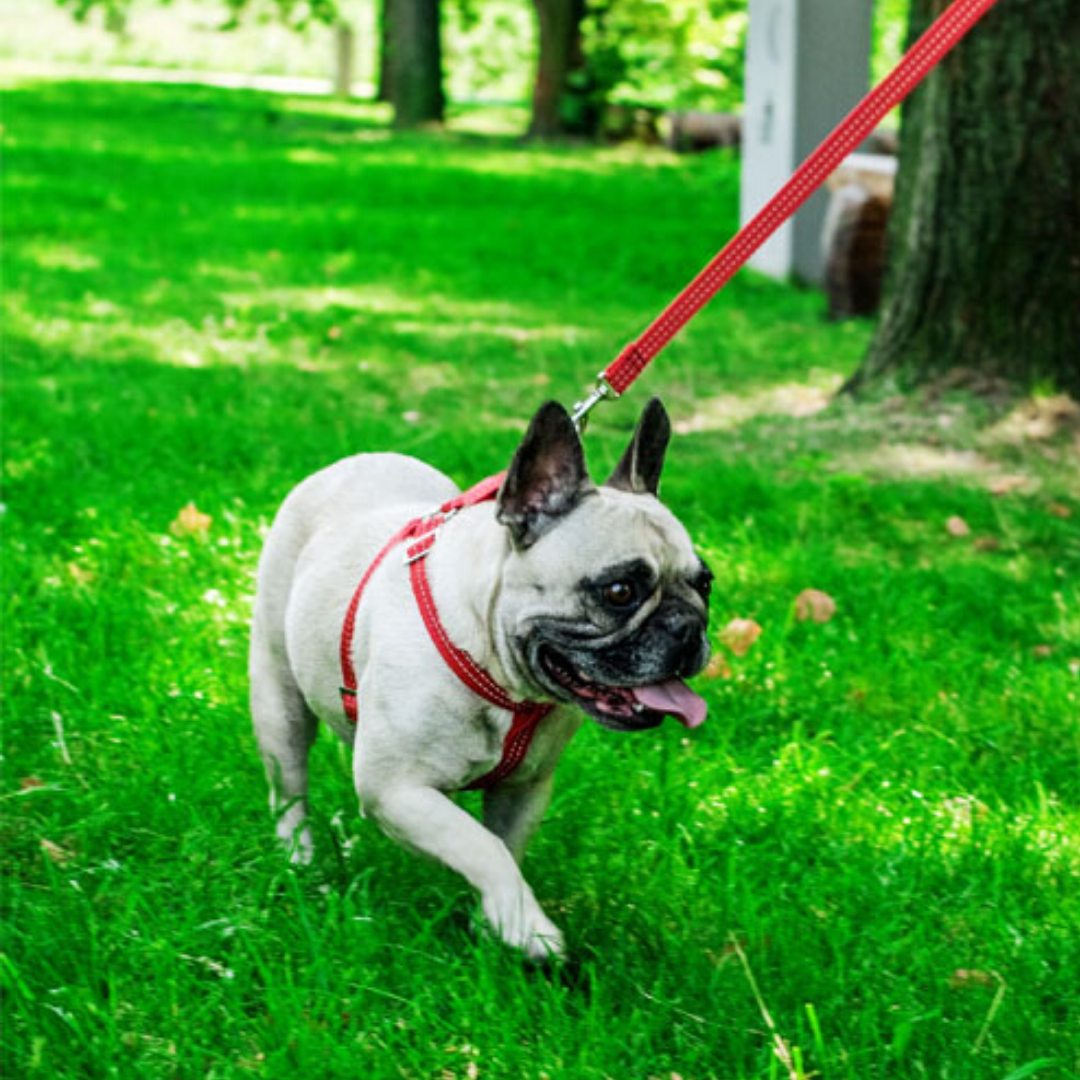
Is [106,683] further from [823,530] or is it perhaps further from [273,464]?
[823,530]

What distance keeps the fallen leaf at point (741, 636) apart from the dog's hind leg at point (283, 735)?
139cm

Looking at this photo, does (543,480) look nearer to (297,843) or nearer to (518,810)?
(518,810)

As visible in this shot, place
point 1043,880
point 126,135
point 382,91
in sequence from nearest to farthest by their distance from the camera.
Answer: point 1043,880 < point 126,135 < point 382,91

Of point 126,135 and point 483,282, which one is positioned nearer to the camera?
point 483,282

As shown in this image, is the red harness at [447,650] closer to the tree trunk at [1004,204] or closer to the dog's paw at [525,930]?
the dog's paw at [525,930]

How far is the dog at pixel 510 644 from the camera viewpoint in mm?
2742

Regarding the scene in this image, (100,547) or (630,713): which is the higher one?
(630,713)

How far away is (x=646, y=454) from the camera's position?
9.93 feet

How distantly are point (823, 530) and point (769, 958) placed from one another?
287 centimetres

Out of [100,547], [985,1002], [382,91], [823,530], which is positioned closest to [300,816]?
[985,1002]

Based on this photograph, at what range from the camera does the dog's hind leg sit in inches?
139

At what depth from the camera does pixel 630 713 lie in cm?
277

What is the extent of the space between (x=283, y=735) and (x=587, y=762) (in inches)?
28.2

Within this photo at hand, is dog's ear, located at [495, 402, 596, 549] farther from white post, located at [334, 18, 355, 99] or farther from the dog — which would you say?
white post, located at [334, 18, 355, 99]
